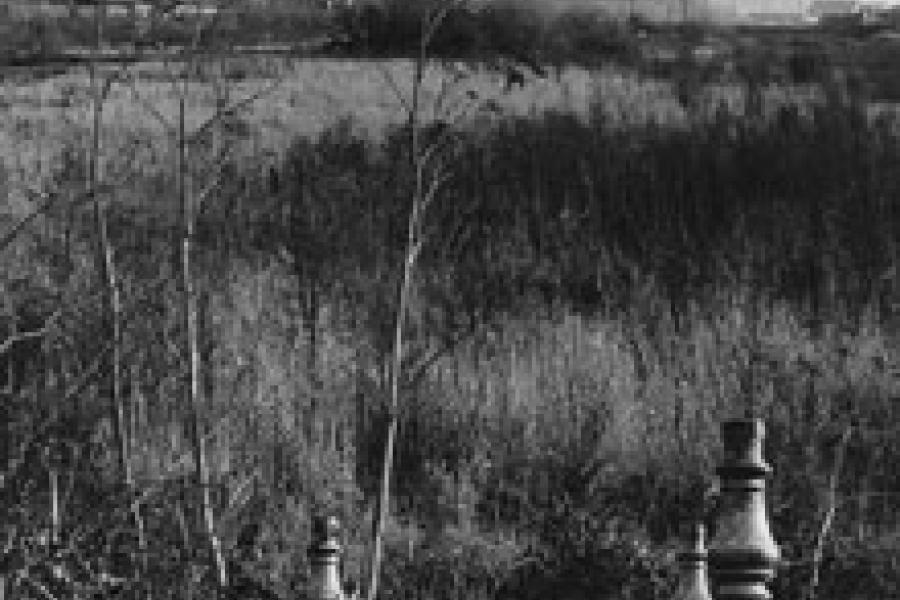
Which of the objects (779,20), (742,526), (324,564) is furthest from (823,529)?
(779,20)

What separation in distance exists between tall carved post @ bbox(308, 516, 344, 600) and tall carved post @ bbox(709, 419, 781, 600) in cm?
168

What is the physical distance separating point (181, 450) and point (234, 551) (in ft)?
3.53

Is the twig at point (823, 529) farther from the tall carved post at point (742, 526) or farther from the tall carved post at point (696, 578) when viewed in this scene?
the tall carved post at point (742, 526)

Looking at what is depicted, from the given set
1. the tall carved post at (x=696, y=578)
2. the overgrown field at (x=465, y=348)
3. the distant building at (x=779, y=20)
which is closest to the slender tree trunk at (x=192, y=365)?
the overgrown field at (x=465, y=348)

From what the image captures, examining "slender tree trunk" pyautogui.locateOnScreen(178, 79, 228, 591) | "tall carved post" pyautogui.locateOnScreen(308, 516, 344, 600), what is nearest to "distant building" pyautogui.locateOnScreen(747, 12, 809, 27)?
"slender tree trunk" pyautogui.locateOnScreen(178, 79, 228, 591)

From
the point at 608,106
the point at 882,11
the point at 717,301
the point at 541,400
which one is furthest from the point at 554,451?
the point at 882,11

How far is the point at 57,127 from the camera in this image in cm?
1591

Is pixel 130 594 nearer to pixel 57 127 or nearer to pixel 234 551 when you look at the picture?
pixel 234 551

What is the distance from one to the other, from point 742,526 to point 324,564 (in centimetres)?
186

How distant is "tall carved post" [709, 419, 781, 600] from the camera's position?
12.5 feet

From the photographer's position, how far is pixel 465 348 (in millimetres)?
13766

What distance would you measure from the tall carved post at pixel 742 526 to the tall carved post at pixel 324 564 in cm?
168

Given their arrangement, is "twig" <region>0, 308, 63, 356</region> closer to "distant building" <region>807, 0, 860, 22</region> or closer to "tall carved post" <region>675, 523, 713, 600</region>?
"tall carved post" <region>675, 523, 713, 600</region>

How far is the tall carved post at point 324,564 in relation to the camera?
5.41m
